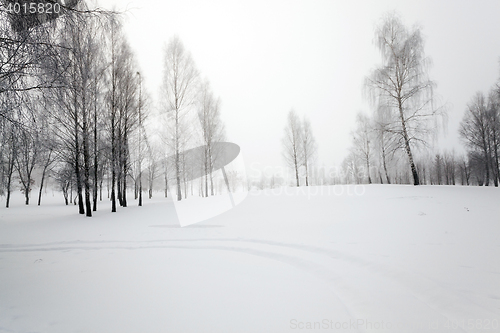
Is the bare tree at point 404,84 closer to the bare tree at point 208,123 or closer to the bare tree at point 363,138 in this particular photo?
the bare tree at point 363,138

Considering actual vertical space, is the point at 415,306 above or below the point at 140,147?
below

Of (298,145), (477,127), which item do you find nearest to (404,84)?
(298,145)

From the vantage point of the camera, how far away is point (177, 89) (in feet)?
49.2

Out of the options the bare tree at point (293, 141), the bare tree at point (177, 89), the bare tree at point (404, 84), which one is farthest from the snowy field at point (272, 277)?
the bare tree at point (293, 141)

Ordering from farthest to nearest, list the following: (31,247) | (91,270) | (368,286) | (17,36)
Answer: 1. (31,247)
2. (91,270)
3. (17,36)
4. (368,286)

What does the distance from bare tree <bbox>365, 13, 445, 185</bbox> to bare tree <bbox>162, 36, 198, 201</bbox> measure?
12.1m

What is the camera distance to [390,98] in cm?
1192

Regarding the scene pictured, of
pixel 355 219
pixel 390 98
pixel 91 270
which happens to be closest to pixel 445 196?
pixel 355 219

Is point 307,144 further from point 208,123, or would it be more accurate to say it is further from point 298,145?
point 208,123

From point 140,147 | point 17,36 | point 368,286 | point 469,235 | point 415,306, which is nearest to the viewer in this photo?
point 415,306

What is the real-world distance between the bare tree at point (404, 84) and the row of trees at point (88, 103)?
1247 centimetres

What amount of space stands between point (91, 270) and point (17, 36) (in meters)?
3.99

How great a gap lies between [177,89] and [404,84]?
14.5 m

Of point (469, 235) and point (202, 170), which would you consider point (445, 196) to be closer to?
point (469, 235)
